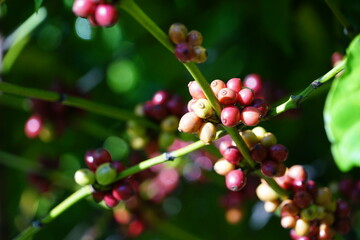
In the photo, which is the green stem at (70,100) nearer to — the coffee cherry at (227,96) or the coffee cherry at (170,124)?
the coffee cherry at (170,124)

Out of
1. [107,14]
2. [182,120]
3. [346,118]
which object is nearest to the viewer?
[346,118]

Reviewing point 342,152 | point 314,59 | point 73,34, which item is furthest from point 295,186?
point 73,34

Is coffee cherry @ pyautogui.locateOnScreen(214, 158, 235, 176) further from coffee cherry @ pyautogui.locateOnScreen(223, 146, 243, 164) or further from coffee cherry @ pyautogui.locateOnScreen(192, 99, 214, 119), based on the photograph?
coffee cherry @ pyautogui.locateOnScreen(192, 99, 214, 119)

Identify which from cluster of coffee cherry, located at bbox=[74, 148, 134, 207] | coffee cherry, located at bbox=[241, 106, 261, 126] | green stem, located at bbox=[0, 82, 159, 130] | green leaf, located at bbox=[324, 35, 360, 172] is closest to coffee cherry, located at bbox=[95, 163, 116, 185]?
cluster of coffee cherry, located at bbox=[74, 148, 134, 207]

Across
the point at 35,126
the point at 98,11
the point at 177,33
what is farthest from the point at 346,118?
the point at 35,126

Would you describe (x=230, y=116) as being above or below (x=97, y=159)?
below

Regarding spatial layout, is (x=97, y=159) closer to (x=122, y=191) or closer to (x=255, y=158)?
(x=122, y=191)

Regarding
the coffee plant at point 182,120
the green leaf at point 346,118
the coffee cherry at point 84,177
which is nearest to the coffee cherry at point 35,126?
the coffee plant at point 182,120
